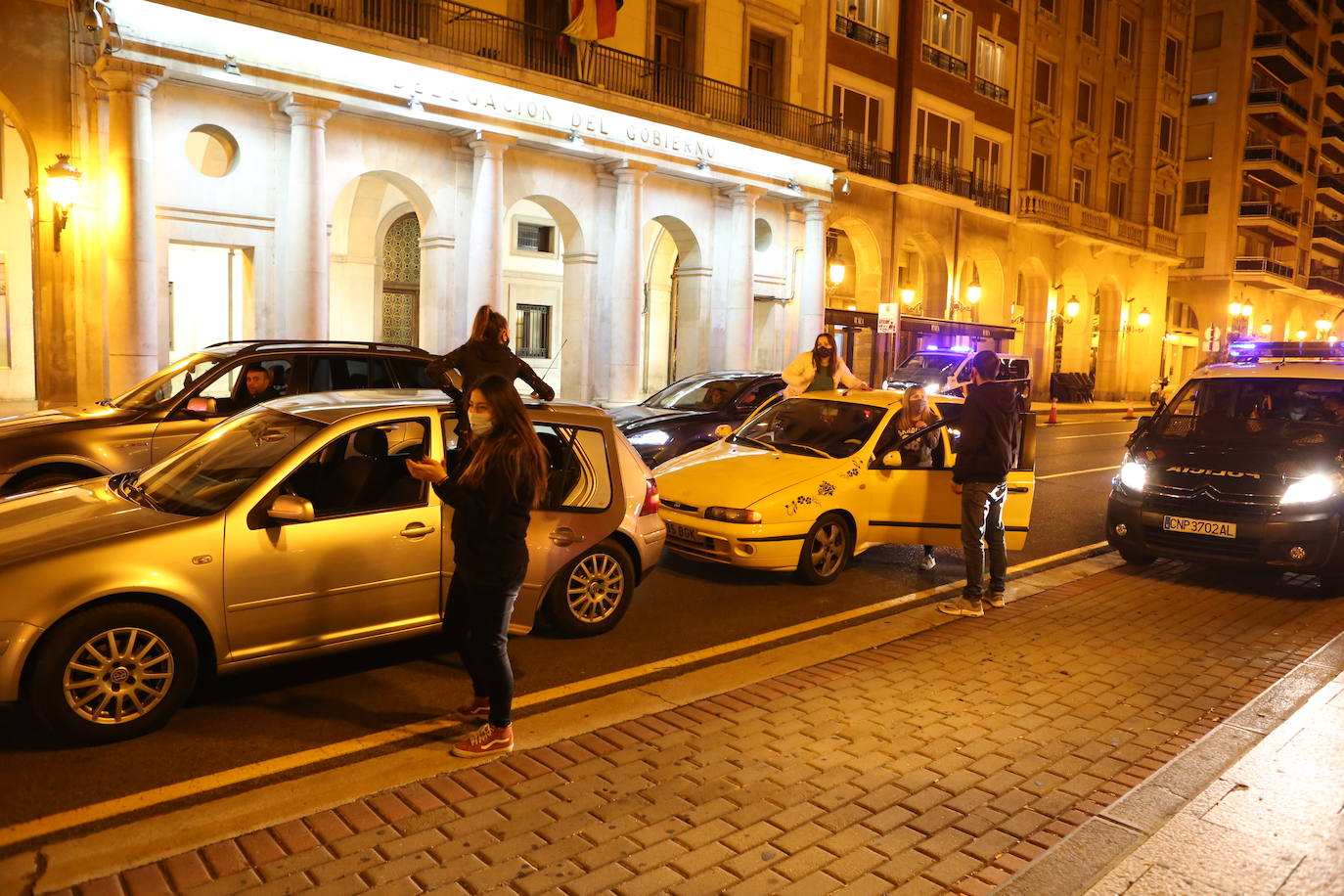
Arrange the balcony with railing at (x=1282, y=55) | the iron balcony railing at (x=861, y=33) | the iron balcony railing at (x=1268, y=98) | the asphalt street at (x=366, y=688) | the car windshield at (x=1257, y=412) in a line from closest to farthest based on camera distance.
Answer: the asphalt street at (x=366, y=688) < the car windshield at (x=1257, y=412) < the iron balcony railing at (x=861, y=33) < the balcony with railing at (x=1282, y=55) < the iron balcony railing at (x=1268, y=98)

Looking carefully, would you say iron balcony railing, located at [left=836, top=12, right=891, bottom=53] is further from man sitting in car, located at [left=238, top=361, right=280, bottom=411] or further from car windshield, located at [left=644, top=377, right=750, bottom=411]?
man sitting in car, located at [left=238, top=361, right=280, bottom=411]

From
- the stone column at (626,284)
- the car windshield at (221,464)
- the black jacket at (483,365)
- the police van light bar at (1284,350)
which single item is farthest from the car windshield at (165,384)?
the police van light bar at (1284,350)

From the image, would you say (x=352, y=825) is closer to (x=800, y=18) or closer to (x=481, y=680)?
(x=481, y=680)

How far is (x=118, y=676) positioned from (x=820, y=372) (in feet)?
25.2

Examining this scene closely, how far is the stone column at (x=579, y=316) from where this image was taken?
2319 cm

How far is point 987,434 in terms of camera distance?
24.5 ft

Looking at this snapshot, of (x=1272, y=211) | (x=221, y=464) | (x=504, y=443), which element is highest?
(x=1272, y=211)

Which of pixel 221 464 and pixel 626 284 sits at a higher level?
pixel 626 284

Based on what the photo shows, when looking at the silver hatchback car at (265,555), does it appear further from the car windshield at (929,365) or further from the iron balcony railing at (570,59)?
the car windshield at (929,365)

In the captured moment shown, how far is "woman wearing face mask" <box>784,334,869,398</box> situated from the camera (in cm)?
1073

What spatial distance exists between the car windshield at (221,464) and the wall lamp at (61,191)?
39.0 feet

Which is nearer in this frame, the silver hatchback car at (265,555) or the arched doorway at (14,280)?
the silver hatchback car at (265,555)

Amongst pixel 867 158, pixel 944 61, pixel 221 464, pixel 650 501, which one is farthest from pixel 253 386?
pixel 944 61

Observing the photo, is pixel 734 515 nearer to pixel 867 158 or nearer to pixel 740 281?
pixel 740 281
